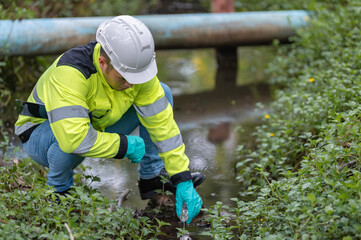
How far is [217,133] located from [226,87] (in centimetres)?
149

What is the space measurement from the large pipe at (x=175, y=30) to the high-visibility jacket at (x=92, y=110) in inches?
87.3

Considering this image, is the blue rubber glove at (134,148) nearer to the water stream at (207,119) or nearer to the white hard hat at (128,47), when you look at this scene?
the white hard hat at (128,47)

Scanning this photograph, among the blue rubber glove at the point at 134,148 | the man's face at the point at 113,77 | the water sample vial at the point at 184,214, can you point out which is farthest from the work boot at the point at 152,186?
the man's face at the point at 113,77

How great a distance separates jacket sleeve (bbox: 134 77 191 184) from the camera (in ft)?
10.5

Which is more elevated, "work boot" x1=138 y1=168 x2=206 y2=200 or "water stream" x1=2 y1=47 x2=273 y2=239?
"work boot" x1=138 y1=168 x2=206 y2=200

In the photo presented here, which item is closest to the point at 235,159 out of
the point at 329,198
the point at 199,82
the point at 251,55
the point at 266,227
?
the point at 266,227

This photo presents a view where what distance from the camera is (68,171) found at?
10.5ft

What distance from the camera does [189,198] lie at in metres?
3.19

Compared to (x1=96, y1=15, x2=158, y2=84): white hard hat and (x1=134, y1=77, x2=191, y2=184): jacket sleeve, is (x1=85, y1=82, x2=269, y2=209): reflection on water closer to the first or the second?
(x1=134, y1=77, x2=191, y2=184): jacket sleeve

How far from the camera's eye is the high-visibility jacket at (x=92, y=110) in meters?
2.90

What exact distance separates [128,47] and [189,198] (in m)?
0.97

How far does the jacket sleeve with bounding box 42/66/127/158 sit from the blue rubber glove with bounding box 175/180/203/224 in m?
0.49

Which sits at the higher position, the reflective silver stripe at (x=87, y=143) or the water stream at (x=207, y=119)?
the reflective silver stripe at (x=87, y=143)

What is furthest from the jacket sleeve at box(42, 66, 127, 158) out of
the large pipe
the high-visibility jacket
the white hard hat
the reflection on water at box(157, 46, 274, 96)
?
the reflection on water at box(157, 46, 274, 96)
